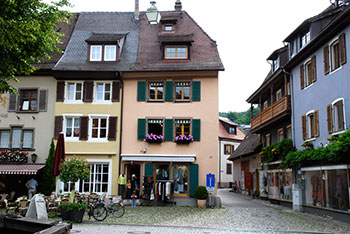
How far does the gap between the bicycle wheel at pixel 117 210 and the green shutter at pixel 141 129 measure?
6.08m

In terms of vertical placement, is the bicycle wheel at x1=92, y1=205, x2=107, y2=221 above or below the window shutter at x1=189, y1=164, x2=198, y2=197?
below

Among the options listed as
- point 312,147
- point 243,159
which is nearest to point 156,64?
point 312,147

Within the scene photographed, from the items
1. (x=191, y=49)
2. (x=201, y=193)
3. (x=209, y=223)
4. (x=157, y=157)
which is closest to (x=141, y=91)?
(x=157, y=157)

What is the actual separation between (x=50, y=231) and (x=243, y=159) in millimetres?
31109

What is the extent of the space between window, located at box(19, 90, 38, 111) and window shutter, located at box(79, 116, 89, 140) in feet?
10.1

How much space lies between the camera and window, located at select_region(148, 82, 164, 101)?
78.0 ft

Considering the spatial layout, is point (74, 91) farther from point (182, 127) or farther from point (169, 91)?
point (182, 127)

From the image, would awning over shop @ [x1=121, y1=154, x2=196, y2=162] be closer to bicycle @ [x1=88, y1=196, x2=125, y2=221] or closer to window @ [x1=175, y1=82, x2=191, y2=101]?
window @ [x1=175, y1=82, x2=191, y2=101]

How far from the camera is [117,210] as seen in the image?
54.0ft

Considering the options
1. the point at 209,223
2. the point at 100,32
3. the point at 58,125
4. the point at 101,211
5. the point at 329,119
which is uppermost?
the point at 100,32

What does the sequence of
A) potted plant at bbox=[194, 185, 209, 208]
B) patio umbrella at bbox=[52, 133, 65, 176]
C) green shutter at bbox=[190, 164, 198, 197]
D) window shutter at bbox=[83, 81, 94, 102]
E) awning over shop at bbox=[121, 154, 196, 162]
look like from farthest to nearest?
window shutter at bbox=[83, 81, 94, 102]
awning over shop at bbox=[121, 154, 196, 162]
green shutter at bbox=[190, 164, 198, 197]
potted plant at bbox=[194, 185, 209, 208]
patio umbrella at bbox=[52, 133, 65, 176]

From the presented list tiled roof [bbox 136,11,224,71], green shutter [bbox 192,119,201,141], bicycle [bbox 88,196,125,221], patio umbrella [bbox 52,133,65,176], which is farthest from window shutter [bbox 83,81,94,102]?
bicycle [bbox 88,196,125,221]

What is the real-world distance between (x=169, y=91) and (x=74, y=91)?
5.89 meters

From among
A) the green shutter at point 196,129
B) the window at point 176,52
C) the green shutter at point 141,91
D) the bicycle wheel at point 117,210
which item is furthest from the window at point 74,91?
the bicycle wheel at point 117,210
